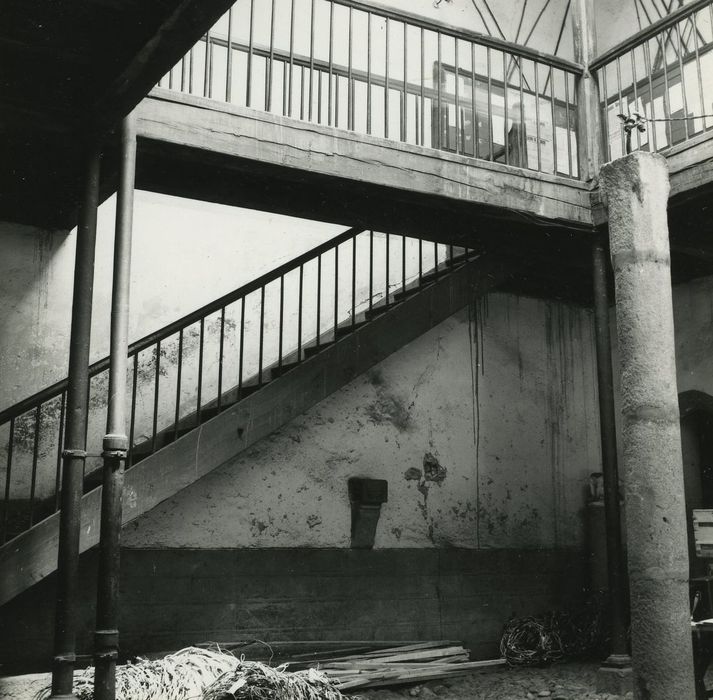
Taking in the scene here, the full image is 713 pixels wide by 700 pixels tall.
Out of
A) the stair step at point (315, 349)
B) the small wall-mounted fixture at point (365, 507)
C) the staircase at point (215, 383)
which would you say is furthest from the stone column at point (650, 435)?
the small wall-mounted fixture at point (365, 507)

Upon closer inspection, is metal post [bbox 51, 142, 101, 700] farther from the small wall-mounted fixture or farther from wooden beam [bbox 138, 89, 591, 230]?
the small wall-mounted fixture

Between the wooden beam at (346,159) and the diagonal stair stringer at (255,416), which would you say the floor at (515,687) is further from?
the wooden beam at (346,159)

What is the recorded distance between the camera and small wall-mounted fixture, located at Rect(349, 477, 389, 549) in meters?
8.45

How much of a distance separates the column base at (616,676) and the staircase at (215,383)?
3211 millimetres

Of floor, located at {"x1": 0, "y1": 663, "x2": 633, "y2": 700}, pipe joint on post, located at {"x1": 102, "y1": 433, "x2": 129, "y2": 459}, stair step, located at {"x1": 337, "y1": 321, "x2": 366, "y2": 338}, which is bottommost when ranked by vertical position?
floor, located at {"x1": 0, "y1": 663, "x2": 633, "y2": 700}

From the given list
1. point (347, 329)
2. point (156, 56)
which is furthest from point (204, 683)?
point (156, 56)

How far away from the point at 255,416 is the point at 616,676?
356 centimetres

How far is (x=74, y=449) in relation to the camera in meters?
4.68

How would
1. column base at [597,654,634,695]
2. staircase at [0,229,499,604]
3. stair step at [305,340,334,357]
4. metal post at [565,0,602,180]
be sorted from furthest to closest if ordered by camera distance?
stair step at [305,340,334,357] < metal post at [565,0,602,180] < column base at [597,654,634,695] < staircase at [0,229,499,604]

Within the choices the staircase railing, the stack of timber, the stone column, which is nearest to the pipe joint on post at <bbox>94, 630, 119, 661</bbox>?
the staircase railing

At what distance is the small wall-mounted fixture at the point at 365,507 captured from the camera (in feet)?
27.7

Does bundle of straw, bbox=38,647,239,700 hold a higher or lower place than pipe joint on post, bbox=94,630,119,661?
lower

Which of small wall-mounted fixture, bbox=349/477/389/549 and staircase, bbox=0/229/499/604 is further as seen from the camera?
small wall-mounted fixture, bbox=349/477/389/549

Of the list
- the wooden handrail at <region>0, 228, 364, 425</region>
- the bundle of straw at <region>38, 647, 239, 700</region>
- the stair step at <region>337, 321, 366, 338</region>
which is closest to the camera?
the bundle of straw at <region>38, 647, 239, 700</region>
